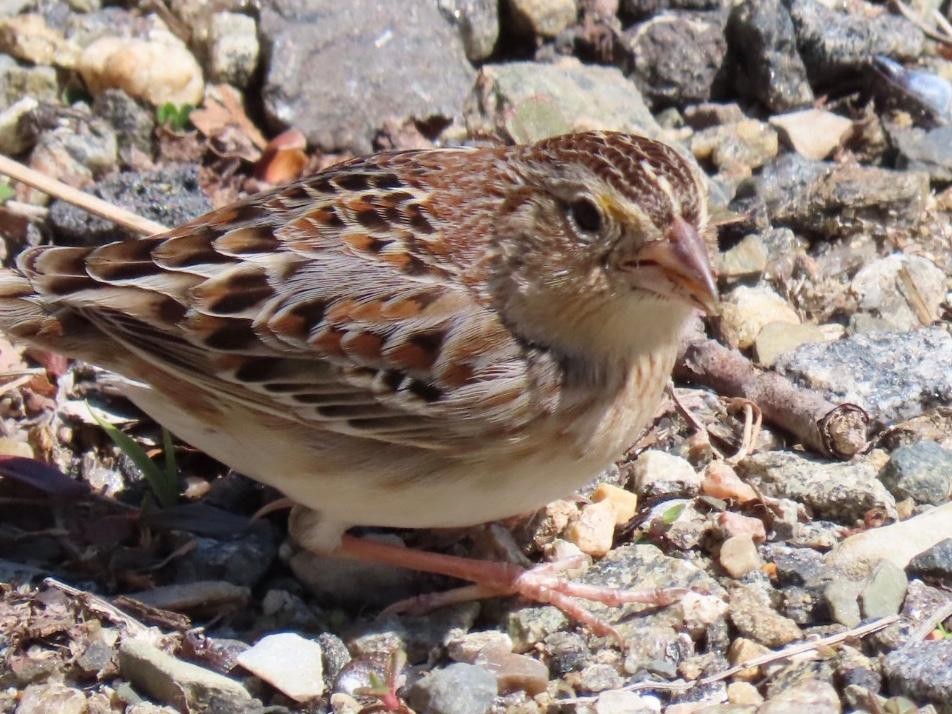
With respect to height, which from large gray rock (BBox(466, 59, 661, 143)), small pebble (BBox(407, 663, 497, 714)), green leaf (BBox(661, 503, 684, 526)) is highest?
large gray rock (BBox(466, 59, 661, 143))

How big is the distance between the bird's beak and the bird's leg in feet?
3.97

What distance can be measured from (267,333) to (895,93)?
392cm

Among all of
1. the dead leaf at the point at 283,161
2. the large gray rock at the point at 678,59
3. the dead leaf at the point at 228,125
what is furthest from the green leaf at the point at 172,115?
the large gray rock at the point at 678,59

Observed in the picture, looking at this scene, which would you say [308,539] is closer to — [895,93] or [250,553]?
[250,553]

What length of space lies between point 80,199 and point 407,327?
2.10m

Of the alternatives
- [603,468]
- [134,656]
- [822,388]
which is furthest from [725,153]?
[134,656]

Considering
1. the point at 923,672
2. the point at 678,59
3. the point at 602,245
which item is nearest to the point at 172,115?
the point at 678,59

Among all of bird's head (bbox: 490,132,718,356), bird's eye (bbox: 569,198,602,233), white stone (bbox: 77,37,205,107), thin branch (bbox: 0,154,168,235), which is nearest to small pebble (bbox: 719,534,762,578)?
bird's head (bbox: 490,132,718,356)

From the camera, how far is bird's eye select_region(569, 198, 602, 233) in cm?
483

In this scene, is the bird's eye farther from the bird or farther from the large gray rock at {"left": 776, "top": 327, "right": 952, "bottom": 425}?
the large gray rock at {"left": 776, "top": 327, "right": 952, "bottom": 425}

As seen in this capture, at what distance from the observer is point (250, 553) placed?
5.75 m

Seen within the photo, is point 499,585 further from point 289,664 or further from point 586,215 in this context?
point 586,215

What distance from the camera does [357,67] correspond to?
7.55 meters

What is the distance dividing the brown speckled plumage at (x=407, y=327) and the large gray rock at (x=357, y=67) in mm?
1954
